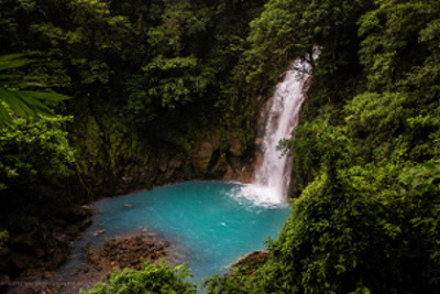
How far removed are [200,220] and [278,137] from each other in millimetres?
4810

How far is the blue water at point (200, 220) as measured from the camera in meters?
7.50

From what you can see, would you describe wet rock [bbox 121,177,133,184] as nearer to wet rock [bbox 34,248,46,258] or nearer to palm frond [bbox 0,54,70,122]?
wet rock [bbox 34,248,46,258]

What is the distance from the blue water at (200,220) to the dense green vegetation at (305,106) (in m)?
1.91

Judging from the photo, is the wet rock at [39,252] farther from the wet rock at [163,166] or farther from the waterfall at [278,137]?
the waterfall at [278,137]

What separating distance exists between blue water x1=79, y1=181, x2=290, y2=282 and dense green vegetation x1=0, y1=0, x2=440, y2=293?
1907 millimetres

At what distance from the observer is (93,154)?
1076cm

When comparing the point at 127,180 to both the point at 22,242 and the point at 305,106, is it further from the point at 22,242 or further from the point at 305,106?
the point at 305,106

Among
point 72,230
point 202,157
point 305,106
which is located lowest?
point 72,230

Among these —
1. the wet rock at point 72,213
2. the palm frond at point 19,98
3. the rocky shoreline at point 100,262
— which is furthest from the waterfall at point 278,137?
the palm frond at point 19,98

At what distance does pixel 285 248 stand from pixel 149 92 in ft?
30.9

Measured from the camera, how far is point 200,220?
928 cm

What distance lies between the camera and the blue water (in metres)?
7.50

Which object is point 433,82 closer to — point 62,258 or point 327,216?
point 327,216

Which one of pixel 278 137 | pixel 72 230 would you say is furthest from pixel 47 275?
pixel 278 137
